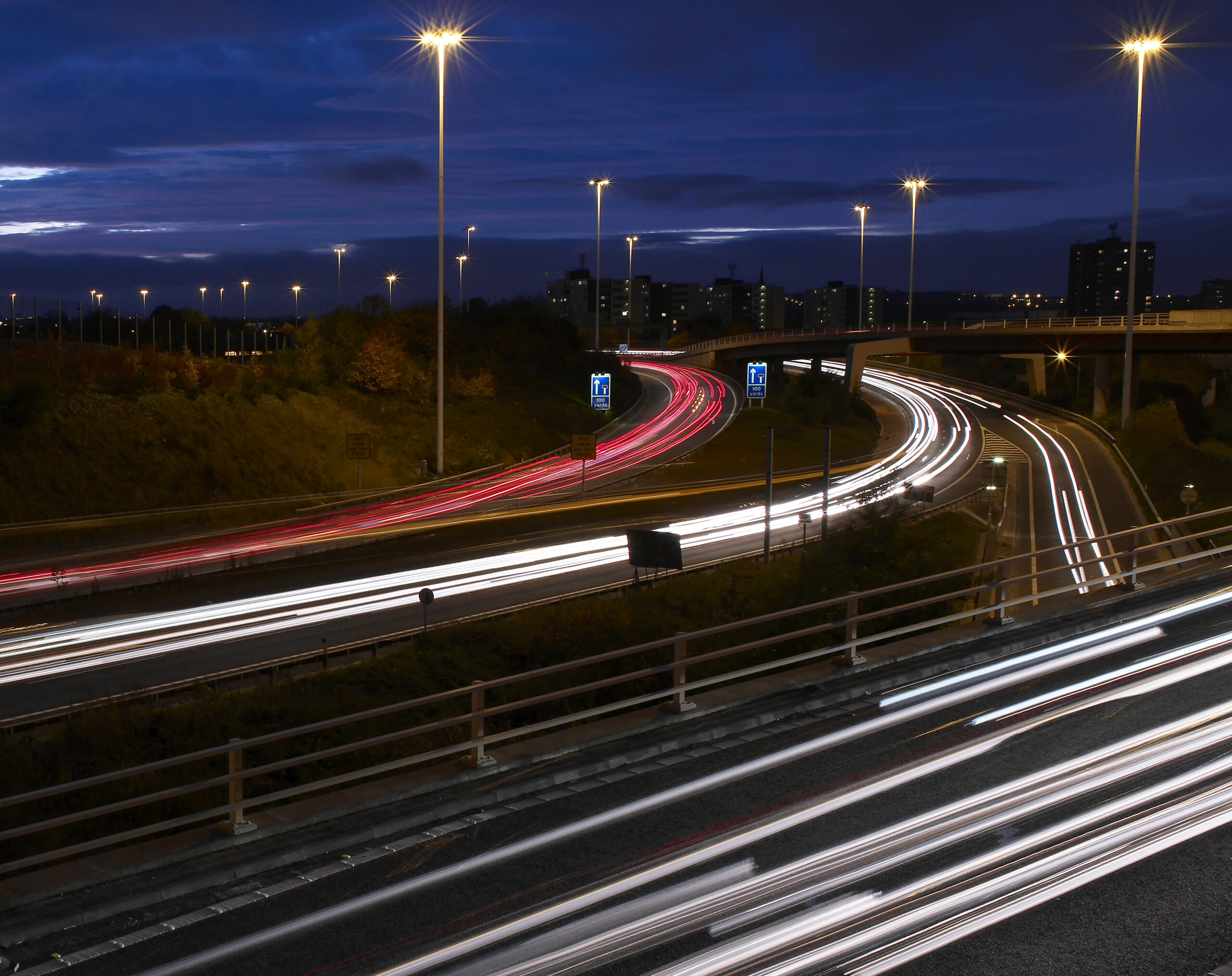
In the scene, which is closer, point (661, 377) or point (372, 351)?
point (372, 351)

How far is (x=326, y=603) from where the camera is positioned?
74.3 ft

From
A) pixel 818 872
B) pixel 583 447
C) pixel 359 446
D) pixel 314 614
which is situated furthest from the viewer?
pixel 583 447

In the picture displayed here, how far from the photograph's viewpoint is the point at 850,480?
47625 millimetres

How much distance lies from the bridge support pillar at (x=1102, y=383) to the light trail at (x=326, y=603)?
3820 centimetres

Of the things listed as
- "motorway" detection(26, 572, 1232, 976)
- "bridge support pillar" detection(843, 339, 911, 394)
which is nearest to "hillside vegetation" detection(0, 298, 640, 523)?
"motorway" detection(26, 572, 1232, 976)

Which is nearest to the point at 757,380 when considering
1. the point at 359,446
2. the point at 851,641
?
the point at 359,446

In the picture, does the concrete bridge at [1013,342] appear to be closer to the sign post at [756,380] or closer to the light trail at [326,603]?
the sign post at [756,380]

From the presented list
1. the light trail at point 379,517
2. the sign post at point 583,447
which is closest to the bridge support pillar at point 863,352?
the light trail at point 379,517

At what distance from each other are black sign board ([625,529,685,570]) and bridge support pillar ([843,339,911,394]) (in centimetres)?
5658

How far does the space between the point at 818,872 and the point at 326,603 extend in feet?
57.3

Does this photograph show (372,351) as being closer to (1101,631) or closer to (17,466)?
(17,466)

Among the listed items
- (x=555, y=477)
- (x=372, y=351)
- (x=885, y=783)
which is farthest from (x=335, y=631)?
(x=372, y=351)

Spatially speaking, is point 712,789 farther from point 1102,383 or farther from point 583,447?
point 1102,383

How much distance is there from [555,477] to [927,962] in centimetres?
3605
